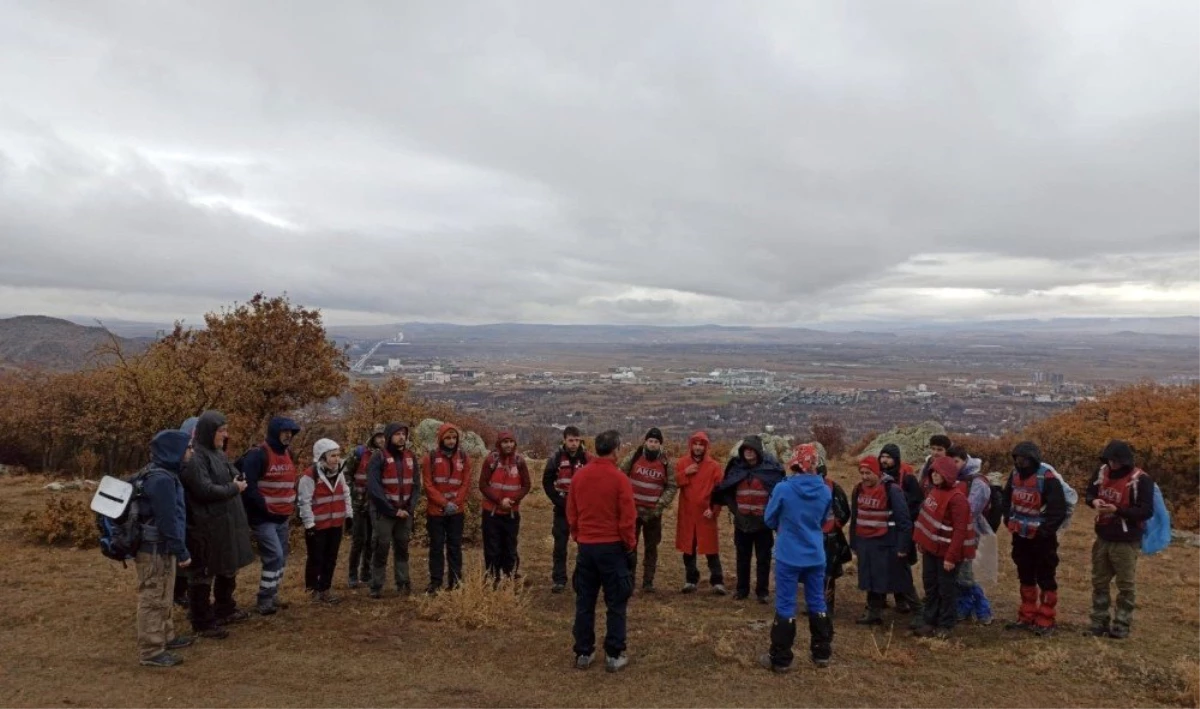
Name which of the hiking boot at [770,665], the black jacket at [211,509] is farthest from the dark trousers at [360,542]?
the hiking boot at [770,665]

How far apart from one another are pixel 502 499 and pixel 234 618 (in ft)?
9.34

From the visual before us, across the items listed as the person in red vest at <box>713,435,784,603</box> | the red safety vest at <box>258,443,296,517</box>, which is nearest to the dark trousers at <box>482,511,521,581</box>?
the red safety vest at <box>258,443,296,517</box>

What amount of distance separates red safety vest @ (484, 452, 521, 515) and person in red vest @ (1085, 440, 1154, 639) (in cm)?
590

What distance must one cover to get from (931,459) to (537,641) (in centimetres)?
448

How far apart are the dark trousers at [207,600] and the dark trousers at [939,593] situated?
6881mm

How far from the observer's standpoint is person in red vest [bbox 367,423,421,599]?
7.37 meters

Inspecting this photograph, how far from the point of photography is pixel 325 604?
7.34 m

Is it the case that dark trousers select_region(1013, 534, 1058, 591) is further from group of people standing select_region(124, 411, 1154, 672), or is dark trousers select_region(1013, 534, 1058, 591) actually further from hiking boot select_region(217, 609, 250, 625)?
hiking boot select_region(217, 609, 250, 625)

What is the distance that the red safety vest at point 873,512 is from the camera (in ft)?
23.5

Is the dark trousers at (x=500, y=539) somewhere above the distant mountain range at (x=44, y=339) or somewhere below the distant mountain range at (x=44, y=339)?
below

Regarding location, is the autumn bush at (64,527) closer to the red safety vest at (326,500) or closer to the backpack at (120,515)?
the red safety vest at (326,500)

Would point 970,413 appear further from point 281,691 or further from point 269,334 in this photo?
point 281,691

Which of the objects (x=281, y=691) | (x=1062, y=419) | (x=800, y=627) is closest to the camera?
(x=281, y=691)

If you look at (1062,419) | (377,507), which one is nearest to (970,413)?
(1062,419)
